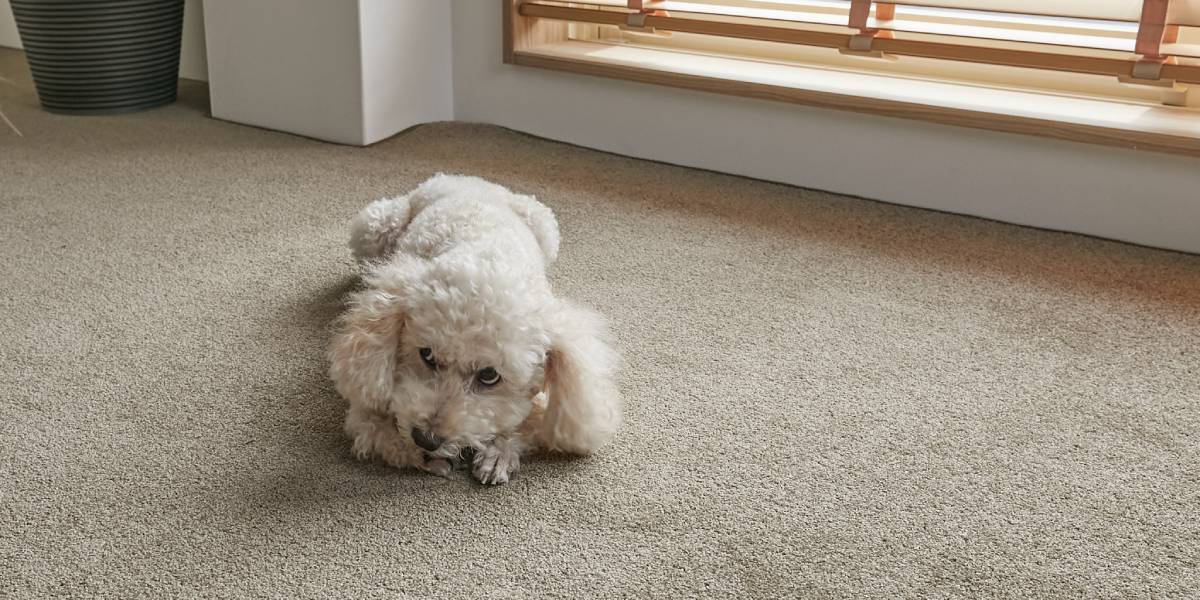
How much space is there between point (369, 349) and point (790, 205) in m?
1.39

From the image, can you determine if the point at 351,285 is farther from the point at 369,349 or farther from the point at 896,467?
the point at 896,467

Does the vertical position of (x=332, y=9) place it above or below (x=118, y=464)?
above

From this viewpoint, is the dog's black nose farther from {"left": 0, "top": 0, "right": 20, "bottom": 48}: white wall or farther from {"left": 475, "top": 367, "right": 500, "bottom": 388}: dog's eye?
{"left": 0, "top": 0, "right": 20, "bottom": 48}: white wall

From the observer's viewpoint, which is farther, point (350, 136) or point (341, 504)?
point (350, 136)

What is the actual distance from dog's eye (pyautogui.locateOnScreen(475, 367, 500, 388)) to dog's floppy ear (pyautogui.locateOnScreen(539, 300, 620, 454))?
7cm

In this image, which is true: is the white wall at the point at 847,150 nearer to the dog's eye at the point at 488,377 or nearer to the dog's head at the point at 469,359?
the dog's head at the point at 469,359

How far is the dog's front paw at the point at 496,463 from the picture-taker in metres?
1.27

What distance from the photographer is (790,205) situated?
2396 millimetres

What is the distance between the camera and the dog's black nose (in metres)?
1.22

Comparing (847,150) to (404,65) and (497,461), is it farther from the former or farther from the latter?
(497,461)

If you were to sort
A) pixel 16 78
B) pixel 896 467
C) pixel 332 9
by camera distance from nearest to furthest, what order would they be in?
pixel 896 467
pixel 332 9
pixel 16 78

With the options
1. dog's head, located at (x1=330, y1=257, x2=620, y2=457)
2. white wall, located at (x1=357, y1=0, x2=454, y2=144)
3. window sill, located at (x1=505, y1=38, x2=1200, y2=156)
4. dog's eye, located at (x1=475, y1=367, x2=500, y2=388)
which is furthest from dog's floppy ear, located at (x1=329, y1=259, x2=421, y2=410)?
white wall, located at (x1=357, y1=0, x2=454, y2=144)

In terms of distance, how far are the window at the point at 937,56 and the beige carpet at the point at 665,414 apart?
0.25 metres

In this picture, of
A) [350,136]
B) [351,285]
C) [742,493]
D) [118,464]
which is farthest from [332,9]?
[742,493]
